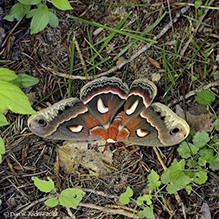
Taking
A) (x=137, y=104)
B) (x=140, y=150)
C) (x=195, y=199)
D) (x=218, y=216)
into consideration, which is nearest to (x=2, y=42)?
(x=137, y=104)

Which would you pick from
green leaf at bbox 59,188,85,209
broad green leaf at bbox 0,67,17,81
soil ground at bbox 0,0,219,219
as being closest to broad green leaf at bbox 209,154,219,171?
soil ground at bbox 0,0,219,219

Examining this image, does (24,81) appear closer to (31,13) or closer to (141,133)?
(31,13)

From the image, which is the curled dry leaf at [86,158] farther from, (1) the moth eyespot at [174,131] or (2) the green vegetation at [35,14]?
(2) the green vegetation at [35,14]

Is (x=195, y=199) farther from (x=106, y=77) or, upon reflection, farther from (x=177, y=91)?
(x=106, y=77)

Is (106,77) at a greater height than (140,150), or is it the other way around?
(106,77)

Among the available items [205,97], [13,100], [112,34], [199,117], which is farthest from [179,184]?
[13,100]

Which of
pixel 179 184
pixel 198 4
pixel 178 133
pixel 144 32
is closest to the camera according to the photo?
pixel 178 133

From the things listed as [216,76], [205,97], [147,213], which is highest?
[216,76]

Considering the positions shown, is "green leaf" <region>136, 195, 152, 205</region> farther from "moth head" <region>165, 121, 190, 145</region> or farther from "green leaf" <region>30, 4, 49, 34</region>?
"green leaf" <region>30, 4, 49, 34</region>
